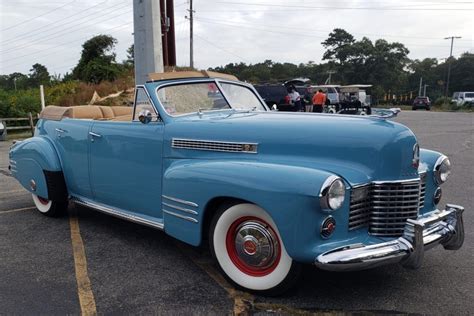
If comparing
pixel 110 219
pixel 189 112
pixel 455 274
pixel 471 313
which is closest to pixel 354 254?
pixel 471 313

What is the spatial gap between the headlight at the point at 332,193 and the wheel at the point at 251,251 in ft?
1.43

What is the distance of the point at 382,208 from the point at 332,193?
1.57ft

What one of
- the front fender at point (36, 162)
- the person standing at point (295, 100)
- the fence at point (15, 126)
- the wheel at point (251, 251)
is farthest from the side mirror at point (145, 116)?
the person standing at point (295, 100)

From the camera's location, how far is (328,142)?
327 centimetres

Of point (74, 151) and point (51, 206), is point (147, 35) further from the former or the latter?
point (51, 206)

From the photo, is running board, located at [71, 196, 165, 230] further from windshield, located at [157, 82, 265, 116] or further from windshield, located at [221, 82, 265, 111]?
windshield, located at [221, 82, 265, 111]

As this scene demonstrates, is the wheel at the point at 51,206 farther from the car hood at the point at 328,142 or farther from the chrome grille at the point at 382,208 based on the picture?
the chrome grille at the point at 382,208

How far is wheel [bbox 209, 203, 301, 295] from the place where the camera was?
3152 mm

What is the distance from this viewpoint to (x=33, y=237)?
4.84m

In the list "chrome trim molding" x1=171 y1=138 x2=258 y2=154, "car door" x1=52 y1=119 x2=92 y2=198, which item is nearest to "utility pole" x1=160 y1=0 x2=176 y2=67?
"car door" x1=52 y1=119 x2=92 y2=198

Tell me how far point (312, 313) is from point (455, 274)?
4.89ft

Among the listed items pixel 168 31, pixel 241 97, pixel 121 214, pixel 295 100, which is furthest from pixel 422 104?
pixel 121 214

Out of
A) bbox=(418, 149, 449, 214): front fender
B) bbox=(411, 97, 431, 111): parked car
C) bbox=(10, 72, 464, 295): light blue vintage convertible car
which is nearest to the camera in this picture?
bbox=(10, 72, 464, 295): light blue vintage convertible car

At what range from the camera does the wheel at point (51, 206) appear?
542cm
